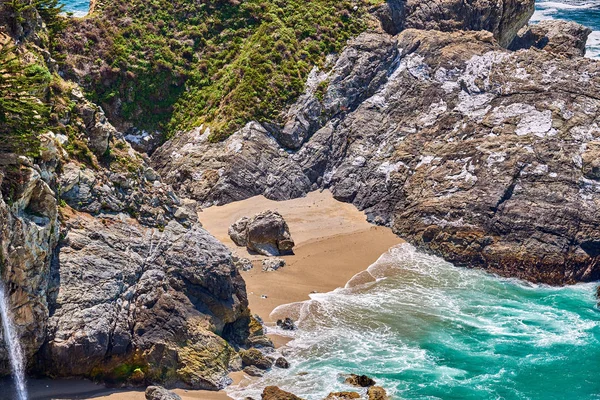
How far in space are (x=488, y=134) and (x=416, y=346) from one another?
15.0m

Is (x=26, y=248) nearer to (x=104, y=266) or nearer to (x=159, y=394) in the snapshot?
(x=104, y=266)

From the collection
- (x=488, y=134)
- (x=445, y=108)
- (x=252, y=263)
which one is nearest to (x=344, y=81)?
(x=445, y=108)

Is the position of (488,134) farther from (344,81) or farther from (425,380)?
(425,380)

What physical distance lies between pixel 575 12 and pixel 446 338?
57.9m

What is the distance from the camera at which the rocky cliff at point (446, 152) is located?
35156mm

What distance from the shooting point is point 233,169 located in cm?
3975

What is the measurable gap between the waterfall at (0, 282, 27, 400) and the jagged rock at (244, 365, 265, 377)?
22.4 feet

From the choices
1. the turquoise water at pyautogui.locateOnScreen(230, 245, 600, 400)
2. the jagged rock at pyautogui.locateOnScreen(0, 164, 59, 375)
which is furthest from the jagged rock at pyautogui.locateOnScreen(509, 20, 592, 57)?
the jagged rock at pyautogui.locateOnScreen(0, 164, 59, 375)

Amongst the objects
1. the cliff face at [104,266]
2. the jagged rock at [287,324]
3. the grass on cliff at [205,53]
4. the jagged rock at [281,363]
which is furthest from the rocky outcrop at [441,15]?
the jagged rock at [281,363]

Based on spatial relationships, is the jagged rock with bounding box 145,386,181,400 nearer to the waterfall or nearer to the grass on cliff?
the waterfall

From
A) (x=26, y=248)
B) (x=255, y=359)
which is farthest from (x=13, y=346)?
(x=255, y=359)

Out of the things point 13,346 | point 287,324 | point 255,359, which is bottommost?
point 255,359

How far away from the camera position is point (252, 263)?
33219 millimetres

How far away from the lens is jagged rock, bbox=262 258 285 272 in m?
32.8
